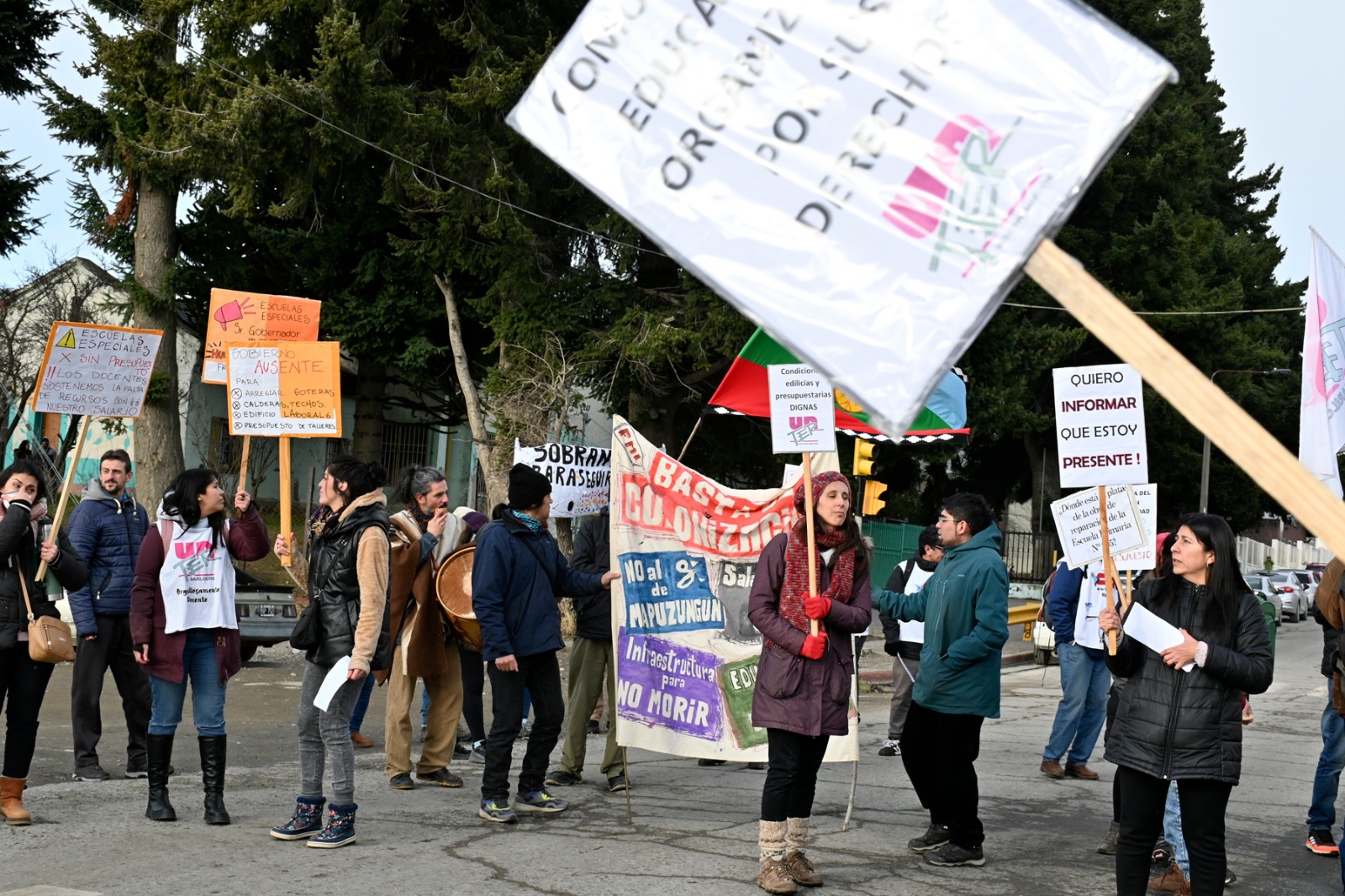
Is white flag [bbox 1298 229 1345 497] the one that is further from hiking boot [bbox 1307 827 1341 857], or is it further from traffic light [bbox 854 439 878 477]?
traffic light [bbox 854 439 878 477]

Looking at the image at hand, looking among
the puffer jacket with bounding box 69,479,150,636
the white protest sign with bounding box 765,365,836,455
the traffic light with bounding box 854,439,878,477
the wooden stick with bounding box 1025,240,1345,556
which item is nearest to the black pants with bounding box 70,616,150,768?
the puffer jacket with bounding box 69,479,150,636

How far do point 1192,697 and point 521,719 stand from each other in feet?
12.1

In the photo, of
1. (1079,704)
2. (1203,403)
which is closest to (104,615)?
(1079,704)

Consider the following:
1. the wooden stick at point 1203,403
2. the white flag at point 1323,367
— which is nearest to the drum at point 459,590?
the white flag at point 1323,367

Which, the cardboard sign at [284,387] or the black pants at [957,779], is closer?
the black pants at [957,779]

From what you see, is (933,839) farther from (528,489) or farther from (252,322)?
(252,322)

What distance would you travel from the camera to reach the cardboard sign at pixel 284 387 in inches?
373

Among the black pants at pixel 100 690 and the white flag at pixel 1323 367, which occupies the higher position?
the white flag at pixel 1323 367

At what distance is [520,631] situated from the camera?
757 centimetres

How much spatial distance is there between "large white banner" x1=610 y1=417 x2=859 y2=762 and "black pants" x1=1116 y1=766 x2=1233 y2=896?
238cm

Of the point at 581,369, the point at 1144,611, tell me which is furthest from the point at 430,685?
the point at 581,369

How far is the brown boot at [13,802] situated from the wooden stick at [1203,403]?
6.13m

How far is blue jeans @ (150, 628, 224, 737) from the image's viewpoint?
7.03m

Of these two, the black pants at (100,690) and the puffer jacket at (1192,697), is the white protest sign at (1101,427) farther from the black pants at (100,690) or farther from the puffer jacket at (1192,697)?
the black pants at (100,690)
